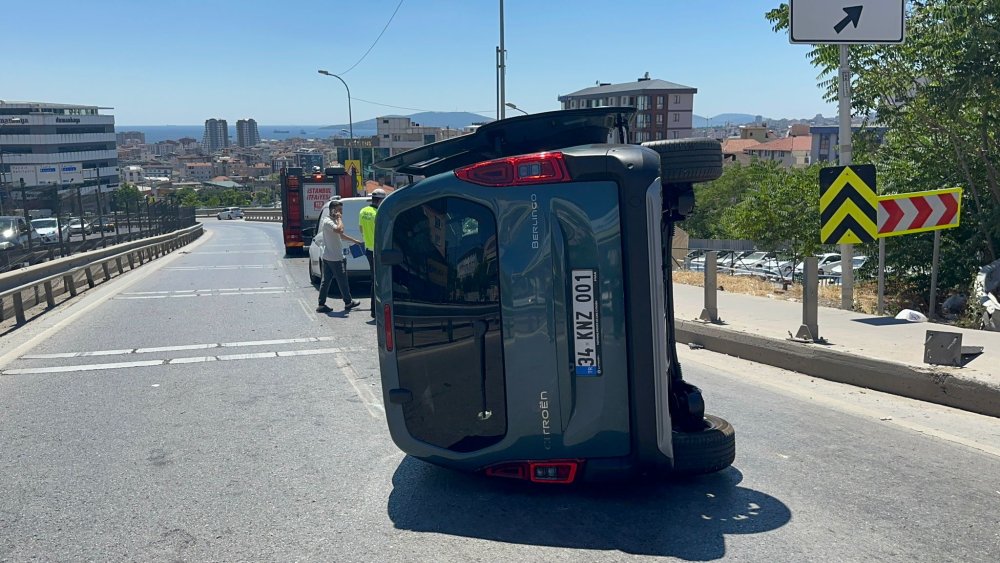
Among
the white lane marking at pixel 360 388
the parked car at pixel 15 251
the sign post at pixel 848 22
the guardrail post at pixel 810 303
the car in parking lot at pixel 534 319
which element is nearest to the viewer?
the car in parking lot at pixel 534 319

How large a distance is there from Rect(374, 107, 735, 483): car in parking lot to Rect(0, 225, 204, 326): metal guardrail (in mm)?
9457

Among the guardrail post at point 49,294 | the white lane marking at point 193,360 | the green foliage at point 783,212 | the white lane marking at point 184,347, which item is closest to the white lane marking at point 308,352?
the white lane marking at point 184,347

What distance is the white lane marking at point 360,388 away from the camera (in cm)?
675

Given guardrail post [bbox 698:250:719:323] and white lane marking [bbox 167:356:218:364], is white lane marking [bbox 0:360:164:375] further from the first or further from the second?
guardrail post [bbox 698:250:719:323]

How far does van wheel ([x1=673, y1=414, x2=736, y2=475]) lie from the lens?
15.5ft

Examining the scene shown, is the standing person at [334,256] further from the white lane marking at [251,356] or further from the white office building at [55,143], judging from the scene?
the white office building at [55,143]

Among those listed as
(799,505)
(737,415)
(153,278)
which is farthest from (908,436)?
(153,278)

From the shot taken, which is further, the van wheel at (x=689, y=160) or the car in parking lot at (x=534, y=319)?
the van wheel at (x=689, y=160)

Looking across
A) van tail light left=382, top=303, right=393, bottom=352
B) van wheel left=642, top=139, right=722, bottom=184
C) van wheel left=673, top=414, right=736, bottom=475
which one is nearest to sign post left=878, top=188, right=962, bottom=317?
van wheel left=642, top=139, right=722, bottom=184

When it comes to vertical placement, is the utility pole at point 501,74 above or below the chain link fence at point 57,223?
above

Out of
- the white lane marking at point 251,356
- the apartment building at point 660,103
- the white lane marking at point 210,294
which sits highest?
the apartment building at point 660,103

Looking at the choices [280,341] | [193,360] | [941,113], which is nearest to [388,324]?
[193,360]

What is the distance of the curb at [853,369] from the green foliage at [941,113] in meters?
5.14

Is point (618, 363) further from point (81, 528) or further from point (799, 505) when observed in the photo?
point (81, 528)
